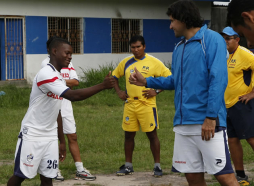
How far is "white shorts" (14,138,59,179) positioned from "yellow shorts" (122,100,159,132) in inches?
87.7

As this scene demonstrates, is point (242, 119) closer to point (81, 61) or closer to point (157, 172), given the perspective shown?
point (157, 172)

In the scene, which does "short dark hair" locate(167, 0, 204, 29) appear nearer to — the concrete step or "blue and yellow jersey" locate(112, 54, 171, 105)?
"blue and yellow jersey" locate(112, 54, 171, 105)

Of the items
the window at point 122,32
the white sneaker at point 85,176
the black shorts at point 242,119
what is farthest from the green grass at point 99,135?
the window at point 122,32

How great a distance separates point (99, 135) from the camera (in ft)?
32.4

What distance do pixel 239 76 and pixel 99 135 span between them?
413 cm

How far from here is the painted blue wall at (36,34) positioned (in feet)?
56.3

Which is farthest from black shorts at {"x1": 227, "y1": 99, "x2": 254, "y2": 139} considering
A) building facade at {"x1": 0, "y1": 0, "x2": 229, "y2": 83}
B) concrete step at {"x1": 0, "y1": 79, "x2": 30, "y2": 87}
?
building facade at {"x1": 0, "y1": 0, "x2": 229, "y2": 83}

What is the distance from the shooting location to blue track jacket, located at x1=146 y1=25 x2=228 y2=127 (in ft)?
14.2

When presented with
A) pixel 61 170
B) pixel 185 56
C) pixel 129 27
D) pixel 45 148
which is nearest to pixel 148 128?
pixel 61 170

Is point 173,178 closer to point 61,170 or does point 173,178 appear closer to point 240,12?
point 61,170

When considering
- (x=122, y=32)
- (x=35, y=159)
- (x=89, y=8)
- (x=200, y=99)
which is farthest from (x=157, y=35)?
(x=200, y=99)

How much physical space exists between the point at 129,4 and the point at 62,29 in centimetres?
319

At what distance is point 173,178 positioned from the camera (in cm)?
684

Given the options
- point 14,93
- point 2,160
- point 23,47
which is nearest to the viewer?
point 2,160
